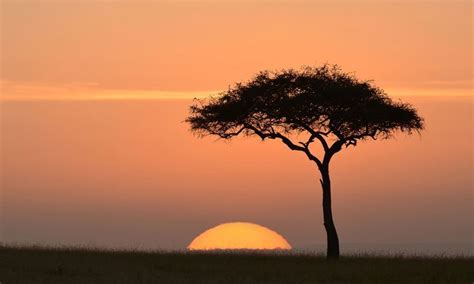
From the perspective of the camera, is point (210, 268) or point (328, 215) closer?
point (210, 268)

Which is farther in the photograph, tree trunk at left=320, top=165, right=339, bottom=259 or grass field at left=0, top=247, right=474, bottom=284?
tree trunk at left=320, top=165, right=339, bottom=259

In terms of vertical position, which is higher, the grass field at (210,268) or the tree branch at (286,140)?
the tree branch at (286,140)

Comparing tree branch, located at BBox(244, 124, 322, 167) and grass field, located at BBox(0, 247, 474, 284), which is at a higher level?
tree branch, located at BBox(244, 124, 322, 167)

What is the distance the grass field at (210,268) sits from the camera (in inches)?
1554

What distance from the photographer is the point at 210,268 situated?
44.8 metres

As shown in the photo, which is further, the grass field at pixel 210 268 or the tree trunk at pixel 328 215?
the tree trunk at pixel 328 215

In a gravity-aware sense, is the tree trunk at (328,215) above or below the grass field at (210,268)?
above

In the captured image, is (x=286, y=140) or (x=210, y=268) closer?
(x=210, y=268)

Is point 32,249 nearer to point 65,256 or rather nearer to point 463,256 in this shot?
point 65,256

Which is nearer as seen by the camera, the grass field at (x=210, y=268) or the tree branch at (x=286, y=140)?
the grass field at (x=210, y=268)

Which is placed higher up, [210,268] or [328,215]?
[328,215]

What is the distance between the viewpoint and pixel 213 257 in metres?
50.4

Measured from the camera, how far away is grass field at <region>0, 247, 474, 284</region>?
3947 cm

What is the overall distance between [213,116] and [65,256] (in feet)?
45.2
